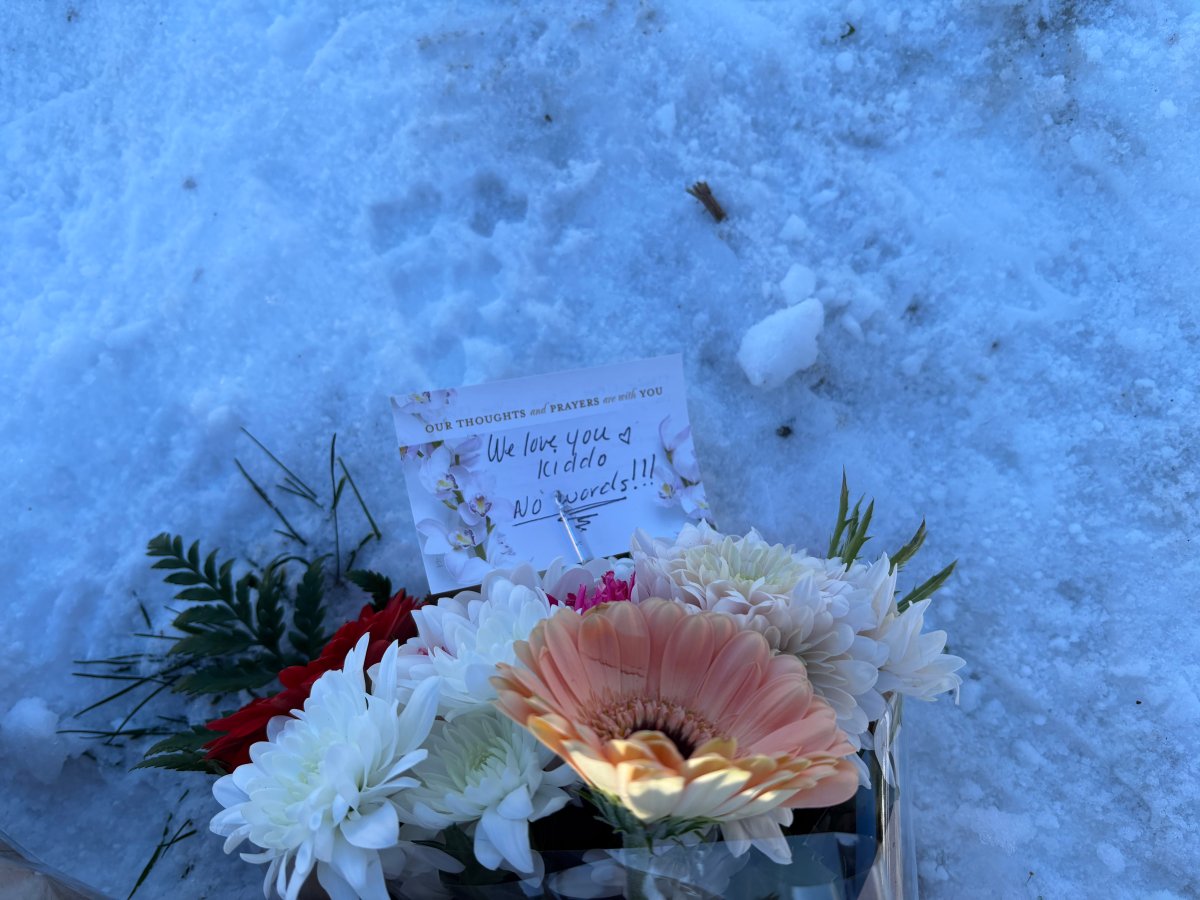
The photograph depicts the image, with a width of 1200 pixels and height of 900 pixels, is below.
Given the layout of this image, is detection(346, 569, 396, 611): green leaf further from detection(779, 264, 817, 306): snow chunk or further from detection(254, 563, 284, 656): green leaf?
detection(779, 264, 817, 306): snow chunk

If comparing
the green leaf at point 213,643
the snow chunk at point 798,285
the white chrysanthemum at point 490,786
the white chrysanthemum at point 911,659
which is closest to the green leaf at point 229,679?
the green leaf at point 213,643

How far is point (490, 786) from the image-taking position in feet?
1.97

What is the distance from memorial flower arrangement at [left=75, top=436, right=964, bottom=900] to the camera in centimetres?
54

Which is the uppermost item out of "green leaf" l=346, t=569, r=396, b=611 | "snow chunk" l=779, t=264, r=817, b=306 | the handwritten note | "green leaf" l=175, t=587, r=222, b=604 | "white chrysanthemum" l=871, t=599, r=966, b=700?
"snow chunk" l=779, t=264, r=817, b=306

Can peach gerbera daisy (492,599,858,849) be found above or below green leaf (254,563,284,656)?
below

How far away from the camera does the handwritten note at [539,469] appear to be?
109 cm

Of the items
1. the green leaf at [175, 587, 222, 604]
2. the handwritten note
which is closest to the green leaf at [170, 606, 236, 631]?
the green leaf at [175, 587, 222, 604]

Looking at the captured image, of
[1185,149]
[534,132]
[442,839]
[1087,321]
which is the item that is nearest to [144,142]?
[534,132]

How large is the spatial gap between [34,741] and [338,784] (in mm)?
701

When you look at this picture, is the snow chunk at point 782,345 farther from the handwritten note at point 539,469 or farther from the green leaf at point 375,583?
the green leaf at point 375,583

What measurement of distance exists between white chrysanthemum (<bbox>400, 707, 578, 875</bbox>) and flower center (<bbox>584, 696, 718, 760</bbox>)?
5cm

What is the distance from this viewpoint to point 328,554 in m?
1.11

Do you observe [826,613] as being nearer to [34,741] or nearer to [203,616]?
[203,616]

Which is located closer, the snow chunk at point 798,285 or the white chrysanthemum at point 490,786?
the white chrysanthemum at point 490,786
